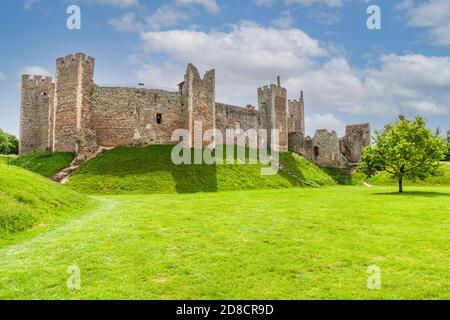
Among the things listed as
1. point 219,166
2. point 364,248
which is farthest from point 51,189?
point 219,166

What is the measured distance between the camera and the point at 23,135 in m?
56.4

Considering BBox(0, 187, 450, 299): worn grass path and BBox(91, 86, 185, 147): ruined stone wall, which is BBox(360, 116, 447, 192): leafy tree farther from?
BBox(91, 86, 185, 147): ruined stone wall

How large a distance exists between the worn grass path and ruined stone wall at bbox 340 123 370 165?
1949 inches

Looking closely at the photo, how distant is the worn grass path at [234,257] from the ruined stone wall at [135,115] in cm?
2783

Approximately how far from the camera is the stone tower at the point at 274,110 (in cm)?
5950

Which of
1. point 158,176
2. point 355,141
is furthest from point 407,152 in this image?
point 355,141

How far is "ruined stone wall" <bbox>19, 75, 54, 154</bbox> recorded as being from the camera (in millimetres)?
56500

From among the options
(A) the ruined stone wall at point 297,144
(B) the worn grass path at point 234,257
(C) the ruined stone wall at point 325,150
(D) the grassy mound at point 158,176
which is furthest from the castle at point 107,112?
(B) the worn grass path at point 234,257

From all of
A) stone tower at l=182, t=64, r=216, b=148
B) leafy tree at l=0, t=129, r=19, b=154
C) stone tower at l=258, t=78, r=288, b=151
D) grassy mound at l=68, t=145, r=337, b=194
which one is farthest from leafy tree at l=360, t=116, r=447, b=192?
leafy tree at l=0, t=129, r=19, b=154

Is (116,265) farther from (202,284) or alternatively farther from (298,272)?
(298,272)

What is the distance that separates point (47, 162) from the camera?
39781 mm

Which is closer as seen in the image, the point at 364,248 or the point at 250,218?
the point at 364,248

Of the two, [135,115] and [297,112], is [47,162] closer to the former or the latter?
[135,115]

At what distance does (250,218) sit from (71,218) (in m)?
8.71
